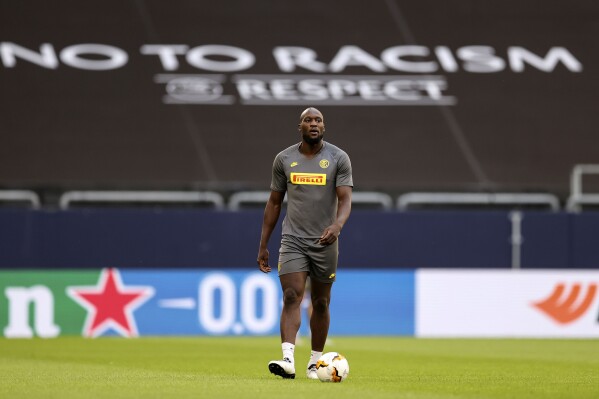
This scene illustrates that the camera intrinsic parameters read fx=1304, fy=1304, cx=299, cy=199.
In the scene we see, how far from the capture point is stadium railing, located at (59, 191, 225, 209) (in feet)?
69.6

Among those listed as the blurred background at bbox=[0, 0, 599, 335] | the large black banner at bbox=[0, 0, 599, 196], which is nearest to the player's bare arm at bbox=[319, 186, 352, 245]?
the blurred background at bbox=[0, 0, 599, 335]

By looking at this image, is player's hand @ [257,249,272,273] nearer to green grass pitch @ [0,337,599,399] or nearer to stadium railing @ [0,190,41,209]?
green grass pitch @ [0,337,599,399]

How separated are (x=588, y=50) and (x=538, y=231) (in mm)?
5623

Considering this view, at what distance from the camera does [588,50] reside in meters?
24.7

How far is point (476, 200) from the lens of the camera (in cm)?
2186

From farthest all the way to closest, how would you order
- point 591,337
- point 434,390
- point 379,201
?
point 379,201
point 591,337
point 434,390

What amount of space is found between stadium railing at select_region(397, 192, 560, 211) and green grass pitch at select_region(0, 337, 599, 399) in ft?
12.7

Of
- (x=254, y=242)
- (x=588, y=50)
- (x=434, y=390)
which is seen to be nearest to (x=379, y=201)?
(x=254, y=242)

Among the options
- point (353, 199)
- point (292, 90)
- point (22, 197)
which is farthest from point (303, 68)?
point (22, 197)

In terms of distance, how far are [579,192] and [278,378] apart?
1316cm

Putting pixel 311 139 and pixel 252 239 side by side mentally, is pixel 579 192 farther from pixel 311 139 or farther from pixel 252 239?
pixel 311 139

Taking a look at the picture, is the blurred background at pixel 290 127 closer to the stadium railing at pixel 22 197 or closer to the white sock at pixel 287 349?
the stadium railing at pixel 22 197

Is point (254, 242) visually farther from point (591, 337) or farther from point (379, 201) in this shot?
point (591, 337)

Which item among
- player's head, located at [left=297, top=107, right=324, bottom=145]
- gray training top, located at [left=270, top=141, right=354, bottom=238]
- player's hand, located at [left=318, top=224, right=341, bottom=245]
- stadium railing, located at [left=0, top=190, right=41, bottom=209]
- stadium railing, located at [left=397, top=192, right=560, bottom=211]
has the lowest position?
player's hand, located at [left=318, top=224, right=341, bottom=245]
